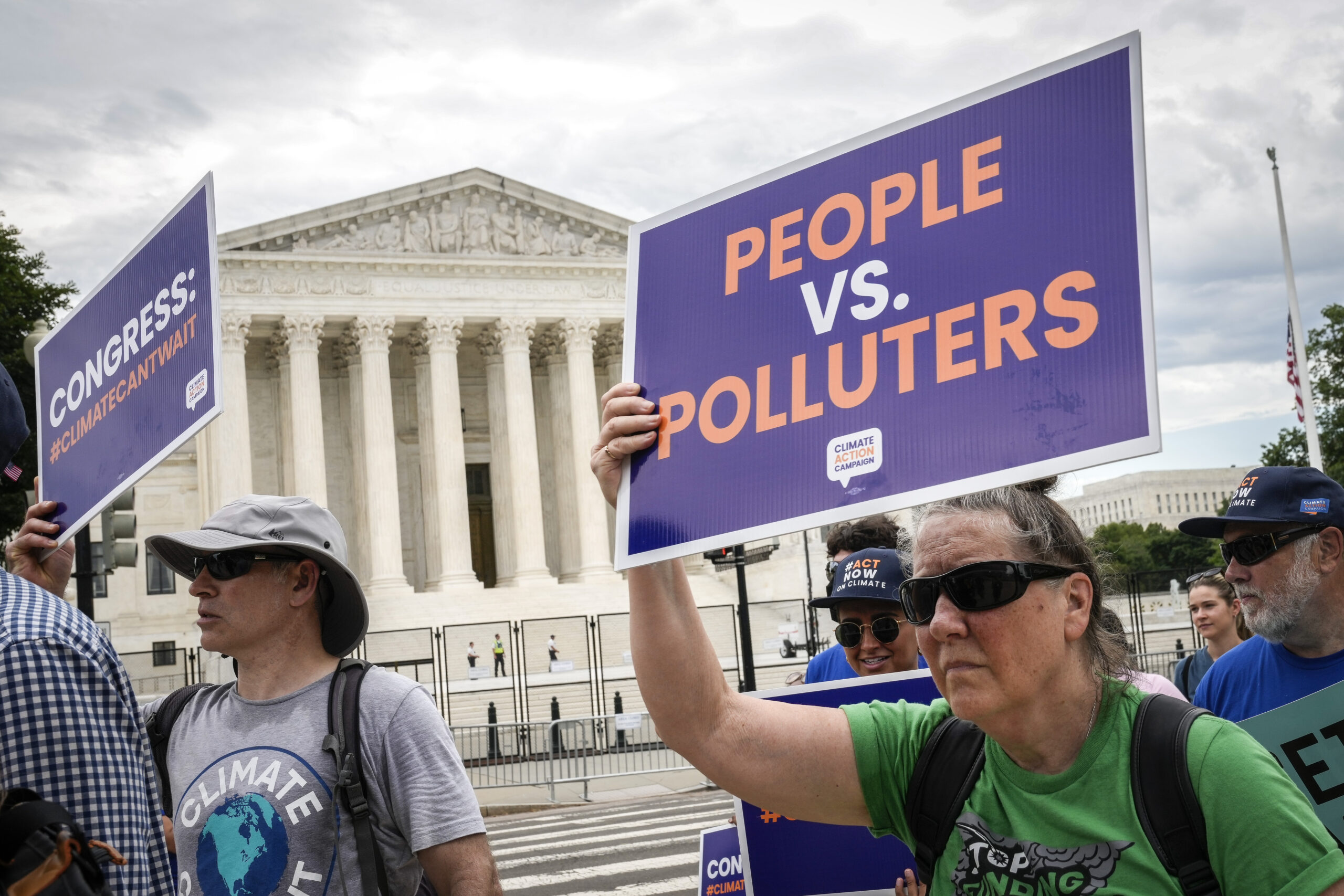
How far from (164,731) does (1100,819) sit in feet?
8.53

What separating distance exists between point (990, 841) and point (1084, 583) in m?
0.55

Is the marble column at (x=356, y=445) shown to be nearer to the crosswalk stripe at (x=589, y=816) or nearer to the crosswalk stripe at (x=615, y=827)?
the crosswalk stripe at (x=589, y=816)

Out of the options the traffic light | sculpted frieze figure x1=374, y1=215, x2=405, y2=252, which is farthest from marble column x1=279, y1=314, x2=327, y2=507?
the traffic light

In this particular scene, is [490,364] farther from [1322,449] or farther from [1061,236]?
[1061,236]

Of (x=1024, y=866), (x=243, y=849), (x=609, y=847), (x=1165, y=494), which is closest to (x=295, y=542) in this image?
(x=243, y=849)

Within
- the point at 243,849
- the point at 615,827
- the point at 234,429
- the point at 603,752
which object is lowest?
the point at 603,752

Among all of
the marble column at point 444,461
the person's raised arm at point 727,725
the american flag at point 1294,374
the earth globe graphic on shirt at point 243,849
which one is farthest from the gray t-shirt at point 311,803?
the marble column at point 444,461

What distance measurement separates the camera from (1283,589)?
4.21 meters

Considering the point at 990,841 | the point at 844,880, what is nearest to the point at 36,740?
the point at 990,841

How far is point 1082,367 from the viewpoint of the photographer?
2.43m

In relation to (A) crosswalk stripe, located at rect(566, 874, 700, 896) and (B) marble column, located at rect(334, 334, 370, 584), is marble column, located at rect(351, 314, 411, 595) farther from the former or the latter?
(A) crosswalk stripe, located at rect(566, 874, 700, 896)

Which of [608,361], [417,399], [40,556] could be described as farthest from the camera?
[608,361]

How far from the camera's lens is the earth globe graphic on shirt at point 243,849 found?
128 inches

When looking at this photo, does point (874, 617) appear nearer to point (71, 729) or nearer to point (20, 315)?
point (71, 729)
